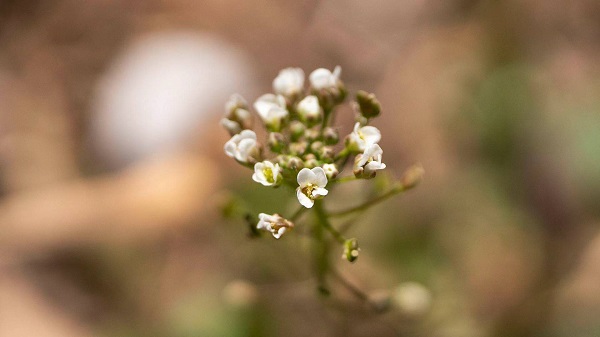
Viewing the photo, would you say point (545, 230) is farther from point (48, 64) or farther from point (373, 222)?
point (48, 64)

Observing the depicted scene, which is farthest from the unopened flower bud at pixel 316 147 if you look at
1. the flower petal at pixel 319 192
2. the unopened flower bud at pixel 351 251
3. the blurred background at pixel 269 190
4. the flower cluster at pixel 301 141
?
the blurred background at pixel 269 190

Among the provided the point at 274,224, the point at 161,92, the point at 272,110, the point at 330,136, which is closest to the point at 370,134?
the point at 330,136

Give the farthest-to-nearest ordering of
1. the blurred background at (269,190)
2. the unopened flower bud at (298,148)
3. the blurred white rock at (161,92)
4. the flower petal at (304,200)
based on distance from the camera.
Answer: the blurred white rock at (161,92) < the blurred background at (269,190) < the unopened flower bud at (298,148) < the flower petal at (304,200)

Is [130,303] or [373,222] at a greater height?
[373,222]

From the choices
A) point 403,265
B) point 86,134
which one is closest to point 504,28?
point 403,265

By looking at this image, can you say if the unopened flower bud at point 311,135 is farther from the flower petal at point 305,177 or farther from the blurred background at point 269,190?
the blurred background at point 269,190

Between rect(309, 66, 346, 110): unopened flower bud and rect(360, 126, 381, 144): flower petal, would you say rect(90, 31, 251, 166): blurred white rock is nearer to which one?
rect(309, 66, 346, 110): unopened flower bud

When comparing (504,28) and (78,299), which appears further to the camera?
(504,28)
